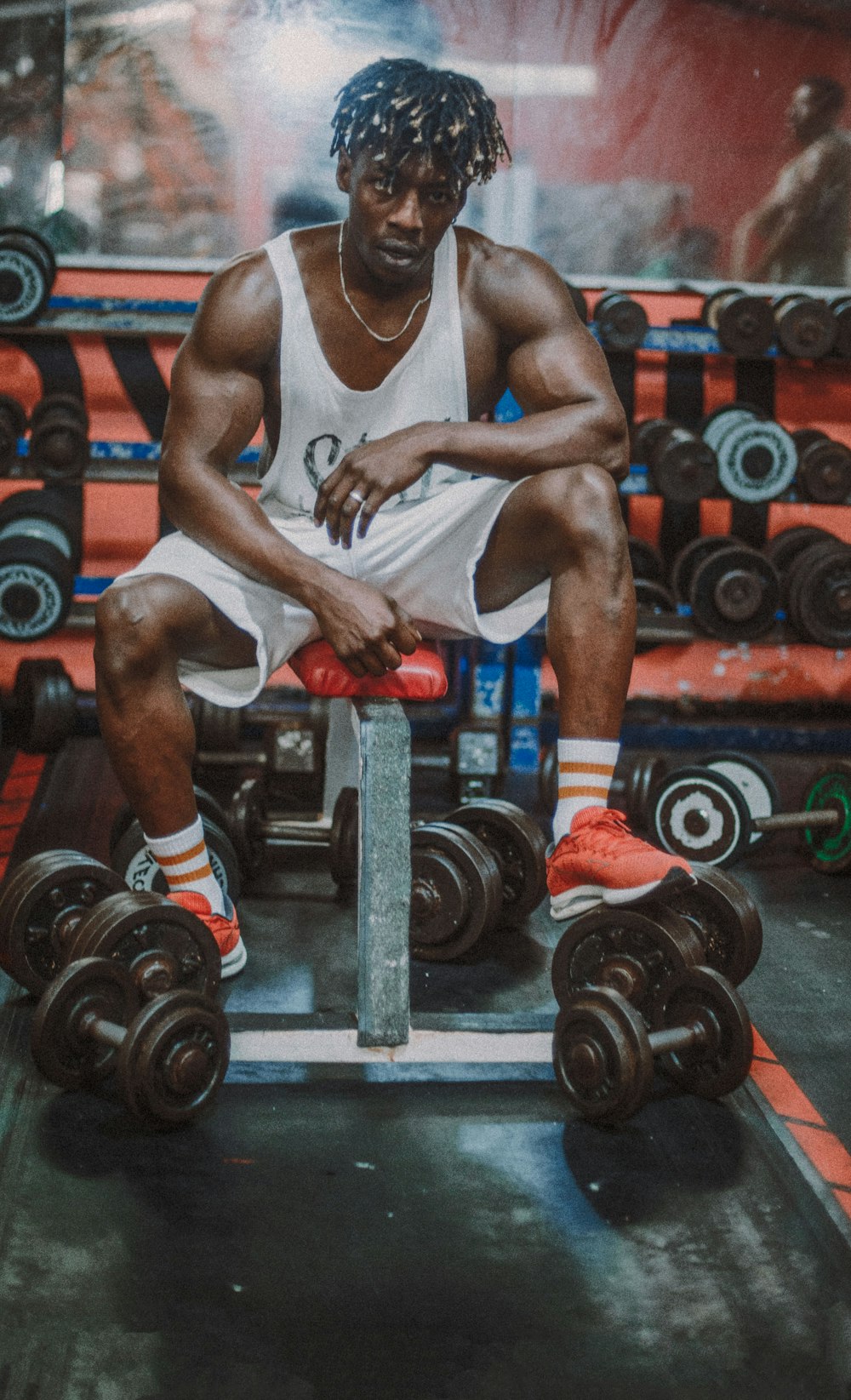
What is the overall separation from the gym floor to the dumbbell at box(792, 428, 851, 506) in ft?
7.06

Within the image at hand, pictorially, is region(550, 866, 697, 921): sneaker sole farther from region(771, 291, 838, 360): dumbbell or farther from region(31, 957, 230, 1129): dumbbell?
region(771, 291, 838, 360): dumbbell

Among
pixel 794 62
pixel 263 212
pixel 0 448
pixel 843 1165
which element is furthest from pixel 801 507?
pixel 843 1165

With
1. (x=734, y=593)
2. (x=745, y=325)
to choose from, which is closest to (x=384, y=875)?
(x=734, y=593)

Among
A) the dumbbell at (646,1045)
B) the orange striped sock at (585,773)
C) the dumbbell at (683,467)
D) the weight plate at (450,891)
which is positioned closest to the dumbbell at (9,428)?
the dumbbell at (683,467)

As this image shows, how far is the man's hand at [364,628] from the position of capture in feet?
5.54

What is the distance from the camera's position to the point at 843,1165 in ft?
4.99

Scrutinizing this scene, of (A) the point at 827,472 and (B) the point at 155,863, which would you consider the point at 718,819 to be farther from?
(A) the point at 827,472

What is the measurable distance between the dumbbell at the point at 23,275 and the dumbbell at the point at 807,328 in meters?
2.03

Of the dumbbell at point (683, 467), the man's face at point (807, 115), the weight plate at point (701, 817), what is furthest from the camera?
the man's face at point (807, 115)

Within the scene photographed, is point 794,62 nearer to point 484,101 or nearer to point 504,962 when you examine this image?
point 484,101

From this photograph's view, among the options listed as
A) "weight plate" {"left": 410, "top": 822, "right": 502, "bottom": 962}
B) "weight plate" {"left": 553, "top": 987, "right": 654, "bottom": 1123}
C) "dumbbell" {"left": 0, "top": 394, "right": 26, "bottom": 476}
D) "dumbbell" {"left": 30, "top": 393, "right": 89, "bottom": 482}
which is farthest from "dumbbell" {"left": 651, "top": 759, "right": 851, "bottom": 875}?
"dumbbell" {"left": 0, "top": 394, "right": 26, "bottom": 476}

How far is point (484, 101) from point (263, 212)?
7.91 feet

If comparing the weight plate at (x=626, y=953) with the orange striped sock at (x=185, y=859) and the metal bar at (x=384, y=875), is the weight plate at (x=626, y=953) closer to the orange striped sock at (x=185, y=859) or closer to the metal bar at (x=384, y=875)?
the metal bar at (x=384, y=875)

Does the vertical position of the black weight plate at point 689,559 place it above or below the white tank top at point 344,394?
below
